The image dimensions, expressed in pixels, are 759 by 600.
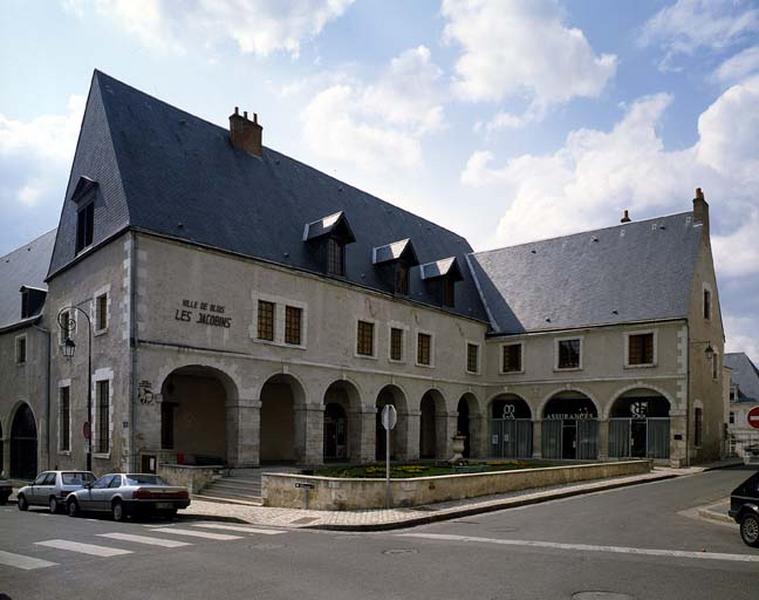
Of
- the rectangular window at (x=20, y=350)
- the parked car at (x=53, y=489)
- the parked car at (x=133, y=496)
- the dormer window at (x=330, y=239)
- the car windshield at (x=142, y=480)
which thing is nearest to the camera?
the parked car at (x=133, y=496)

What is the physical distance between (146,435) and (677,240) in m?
26.4

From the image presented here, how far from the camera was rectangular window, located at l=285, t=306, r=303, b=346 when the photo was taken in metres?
25.9

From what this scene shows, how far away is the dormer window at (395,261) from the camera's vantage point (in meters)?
31.0

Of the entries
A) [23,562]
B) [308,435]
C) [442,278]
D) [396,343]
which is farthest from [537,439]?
[23,562]

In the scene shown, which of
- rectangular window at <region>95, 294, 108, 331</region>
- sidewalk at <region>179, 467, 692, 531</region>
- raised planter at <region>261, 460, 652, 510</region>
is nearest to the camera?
sidewalk at <region>179, 467, 692, 531</region>

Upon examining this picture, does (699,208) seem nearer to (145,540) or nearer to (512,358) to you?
(512,358)

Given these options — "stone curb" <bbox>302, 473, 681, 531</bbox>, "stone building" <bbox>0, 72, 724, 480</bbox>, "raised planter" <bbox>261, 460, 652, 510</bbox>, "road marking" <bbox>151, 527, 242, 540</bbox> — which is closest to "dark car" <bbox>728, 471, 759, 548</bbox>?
"stone curb" <bbox>302, 473, 681, 531</bbox>

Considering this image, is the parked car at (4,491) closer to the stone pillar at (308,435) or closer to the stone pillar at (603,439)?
the stone pillar at (308,435)

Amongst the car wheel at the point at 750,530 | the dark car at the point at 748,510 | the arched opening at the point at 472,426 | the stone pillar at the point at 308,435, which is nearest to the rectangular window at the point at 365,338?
the stone pillar at the point at 308,435

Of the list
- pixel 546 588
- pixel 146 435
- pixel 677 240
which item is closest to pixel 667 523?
pixel 546 588

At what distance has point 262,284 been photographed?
24.9 metres

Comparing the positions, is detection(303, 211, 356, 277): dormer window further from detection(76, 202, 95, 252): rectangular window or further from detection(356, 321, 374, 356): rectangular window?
detection(76, 202, 95, 252): rectangular window

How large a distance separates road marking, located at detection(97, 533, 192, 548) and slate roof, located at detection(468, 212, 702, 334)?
2604 cm

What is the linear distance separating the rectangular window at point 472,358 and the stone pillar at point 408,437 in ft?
18.1
